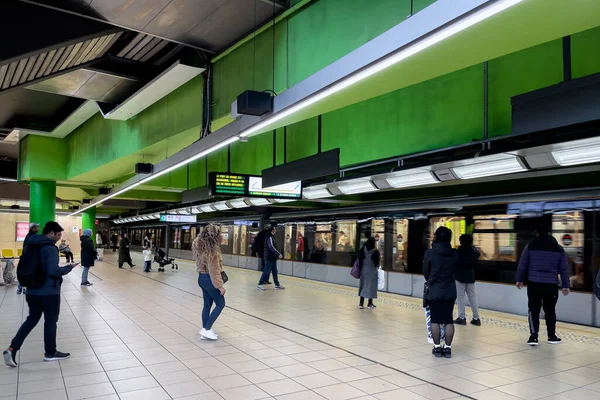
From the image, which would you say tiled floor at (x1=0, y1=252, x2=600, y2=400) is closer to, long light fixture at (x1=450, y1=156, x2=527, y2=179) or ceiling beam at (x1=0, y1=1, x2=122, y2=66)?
long light fixture at (x1=450, y1=156, x2=527, y2=179)

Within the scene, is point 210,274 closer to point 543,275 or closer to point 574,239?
point 543,275

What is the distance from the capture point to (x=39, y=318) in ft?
15.9

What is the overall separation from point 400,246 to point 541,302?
17.2 feet

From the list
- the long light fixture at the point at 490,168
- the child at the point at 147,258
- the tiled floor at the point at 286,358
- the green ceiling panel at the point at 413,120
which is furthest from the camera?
the child at the point at 147,258

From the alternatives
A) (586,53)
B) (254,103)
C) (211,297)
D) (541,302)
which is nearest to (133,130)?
(211,297)

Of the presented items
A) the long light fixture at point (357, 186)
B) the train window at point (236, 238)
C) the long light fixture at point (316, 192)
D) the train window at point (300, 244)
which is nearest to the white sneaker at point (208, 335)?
the long light fixture at point (357, 186)

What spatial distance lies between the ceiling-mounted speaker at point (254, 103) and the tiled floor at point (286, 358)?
2.56 metres

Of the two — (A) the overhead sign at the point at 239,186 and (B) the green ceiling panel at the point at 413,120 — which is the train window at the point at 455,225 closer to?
(B) the green ceiling panel at the point at 413,120

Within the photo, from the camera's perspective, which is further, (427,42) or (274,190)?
(274,190)

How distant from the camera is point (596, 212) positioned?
7129 millimetres

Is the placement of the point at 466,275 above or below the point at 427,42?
below

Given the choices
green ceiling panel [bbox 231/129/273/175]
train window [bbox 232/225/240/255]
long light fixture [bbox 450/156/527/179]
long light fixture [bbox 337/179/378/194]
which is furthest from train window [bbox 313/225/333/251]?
long light fixture [bbox 450/156/527/179]

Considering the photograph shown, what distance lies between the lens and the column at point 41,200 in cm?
1178

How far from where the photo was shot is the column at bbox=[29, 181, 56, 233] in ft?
38.7
